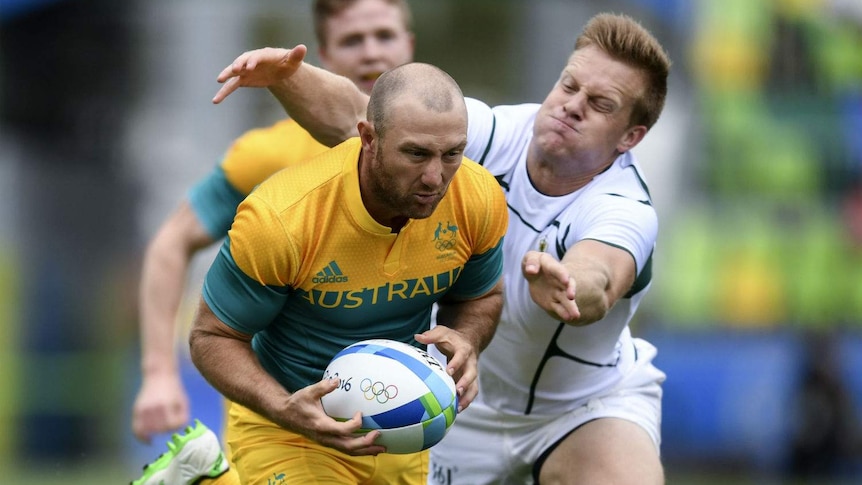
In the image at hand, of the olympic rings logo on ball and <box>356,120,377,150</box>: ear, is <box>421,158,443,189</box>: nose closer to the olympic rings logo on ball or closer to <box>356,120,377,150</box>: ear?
<box>356,120,377,150</box>: ear

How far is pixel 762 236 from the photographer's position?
51.3 ft

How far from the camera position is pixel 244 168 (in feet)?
21.6

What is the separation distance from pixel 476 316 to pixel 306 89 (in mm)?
1052

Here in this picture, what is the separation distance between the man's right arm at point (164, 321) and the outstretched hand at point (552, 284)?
2.46 metres

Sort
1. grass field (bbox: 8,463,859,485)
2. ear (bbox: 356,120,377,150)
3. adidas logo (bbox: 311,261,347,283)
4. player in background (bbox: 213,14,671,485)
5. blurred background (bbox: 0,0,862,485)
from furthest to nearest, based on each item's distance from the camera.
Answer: blurred background (bbox: 0,0,862,485) < grass field (bbox: 8,463,859,485) < player in background (bbox: 213,14,671,485) < adidas logo (bbox: 311,261,347,283) < ear (bbox: 356,120,377,150)

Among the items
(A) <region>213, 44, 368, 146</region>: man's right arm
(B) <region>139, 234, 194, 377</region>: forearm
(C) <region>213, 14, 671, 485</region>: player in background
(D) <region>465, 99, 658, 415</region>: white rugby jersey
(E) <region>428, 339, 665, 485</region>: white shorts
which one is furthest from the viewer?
(B) <region>139, 234, 194, 377</region>: forearm

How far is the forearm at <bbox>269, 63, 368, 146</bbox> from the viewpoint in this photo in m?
5.24

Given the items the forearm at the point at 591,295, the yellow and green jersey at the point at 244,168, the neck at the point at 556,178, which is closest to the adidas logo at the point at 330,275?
the forearm at the point at 591,295

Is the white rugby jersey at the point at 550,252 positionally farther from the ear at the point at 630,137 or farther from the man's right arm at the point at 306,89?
the man's right arm at the point at 306,89

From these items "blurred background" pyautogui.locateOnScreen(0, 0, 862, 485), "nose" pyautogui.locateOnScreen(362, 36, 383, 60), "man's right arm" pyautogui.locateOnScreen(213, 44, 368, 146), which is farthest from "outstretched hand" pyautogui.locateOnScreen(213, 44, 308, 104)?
"blurred background" pyautogui.locateOnScreen(0, 0, 862, 485)

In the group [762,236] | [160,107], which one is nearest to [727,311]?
[762,236]

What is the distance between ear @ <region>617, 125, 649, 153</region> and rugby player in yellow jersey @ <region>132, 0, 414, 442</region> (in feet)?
4.81

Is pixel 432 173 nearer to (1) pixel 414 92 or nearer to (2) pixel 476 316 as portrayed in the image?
(1) pixel 414 92

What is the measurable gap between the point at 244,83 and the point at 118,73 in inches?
599
